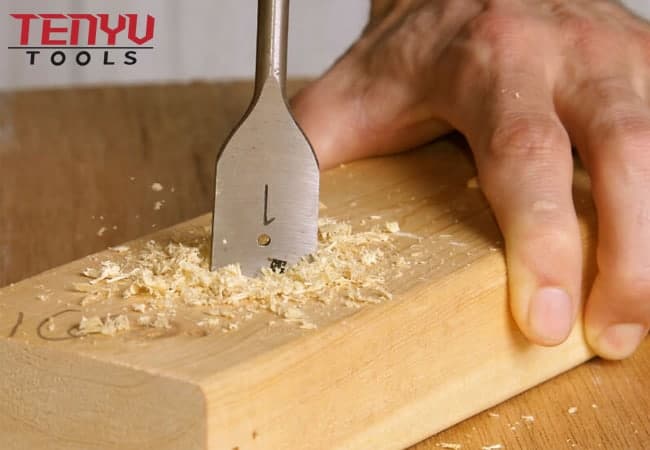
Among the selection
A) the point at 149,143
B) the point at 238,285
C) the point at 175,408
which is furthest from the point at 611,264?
the point at 149,143

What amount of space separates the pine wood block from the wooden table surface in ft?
0.14

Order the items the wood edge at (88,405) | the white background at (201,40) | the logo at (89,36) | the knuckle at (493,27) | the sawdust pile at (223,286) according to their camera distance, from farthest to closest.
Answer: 1. the white background at (201,40)
2. the logo at (89,36)
3. the knuckle at (493,27)
4. the sawdust pile at (223,286)
5. the wood edge at (88,405)

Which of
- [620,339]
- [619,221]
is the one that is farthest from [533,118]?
[620,339]

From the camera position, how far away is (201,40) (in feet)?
9.19

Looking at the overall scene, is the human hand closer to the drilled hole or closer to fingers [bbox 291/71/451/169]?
fingers [bbox 291/71/451/169]

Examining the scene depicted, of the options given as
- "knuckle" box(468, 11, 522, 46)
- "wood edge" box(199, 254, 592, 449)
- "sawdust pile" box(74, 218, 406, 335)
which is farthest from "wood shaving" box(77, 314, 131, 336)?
"knuckle" box(468, 11, 522, 46)

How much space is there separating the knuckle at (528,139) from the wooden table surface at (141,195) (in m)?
0.25

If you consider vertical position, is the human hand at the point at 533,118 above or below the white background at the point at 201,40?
above

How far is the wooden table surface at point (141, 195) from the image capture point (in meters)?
1.12

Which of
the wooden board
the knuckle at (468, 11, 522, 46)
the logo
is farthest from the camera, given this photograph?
the logo

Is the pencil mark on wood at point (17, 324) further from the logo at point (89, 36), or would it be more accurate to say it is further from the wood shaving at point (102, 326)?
the logo at point (89, 36)

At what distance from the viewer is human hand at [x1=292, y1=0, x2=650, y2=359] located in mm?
1140

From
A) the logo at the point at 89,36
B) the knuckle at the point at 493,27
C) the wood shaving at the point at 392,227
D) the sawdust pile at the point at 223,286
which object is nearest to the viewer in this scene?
the sawdust pile at the point at 223,286

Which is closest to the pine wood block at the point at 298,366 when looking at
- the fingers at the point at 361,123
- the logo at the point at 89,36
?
the fingers at the point at 361,123
